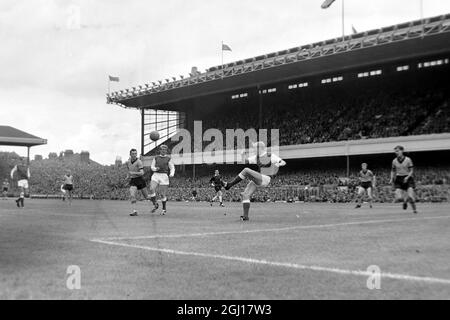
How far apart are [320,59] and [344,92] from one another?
5723 mm

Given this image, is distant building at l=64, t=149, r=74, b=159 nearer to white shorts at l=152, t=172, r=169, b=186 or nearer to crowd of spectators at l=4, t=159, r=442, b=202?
crowd of spectators at l=4, t=159, r=442, b=202

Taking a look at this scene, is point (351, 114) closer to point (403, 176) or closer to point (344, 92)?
point (344, 92)

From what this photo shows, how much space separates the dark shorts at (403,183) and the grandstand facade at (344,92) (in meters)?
20.5

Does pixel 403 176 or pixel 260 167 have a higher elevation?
pixel 260 167

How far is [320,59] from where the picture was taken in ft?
133

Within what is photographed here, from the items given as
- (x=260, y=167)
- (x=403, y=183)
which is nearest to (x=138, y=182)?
(x=260, y=167)

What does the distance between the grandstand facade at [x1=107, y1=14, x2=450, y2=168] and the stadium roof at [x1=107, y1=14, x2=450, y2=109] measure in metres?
0.07

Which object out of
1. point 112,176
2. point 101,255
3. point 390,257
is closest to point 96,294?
point 101,255

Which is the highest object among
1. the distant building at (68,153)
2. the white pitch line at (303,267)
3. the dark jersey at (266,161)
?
the distant building at (68,153)

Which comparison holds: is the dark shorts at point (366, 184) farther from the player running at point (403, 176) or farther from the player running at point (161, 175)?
the player running at point (161, 175)

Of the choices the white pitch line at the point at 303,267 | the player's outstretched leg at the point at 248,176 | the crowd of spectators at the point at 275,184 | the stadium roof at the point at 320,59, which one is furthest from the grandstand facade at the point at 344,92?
the white pitch line at the point at 303,267

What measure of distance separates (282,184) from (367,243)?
106ft

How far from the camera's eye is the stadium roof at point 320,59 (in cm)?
3566

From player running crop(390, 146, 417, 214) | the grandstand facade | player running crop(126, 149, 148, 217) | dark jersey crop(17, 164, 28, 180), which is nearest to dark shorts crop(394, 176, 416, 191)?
player running crop(390, 146, 417, 214)
